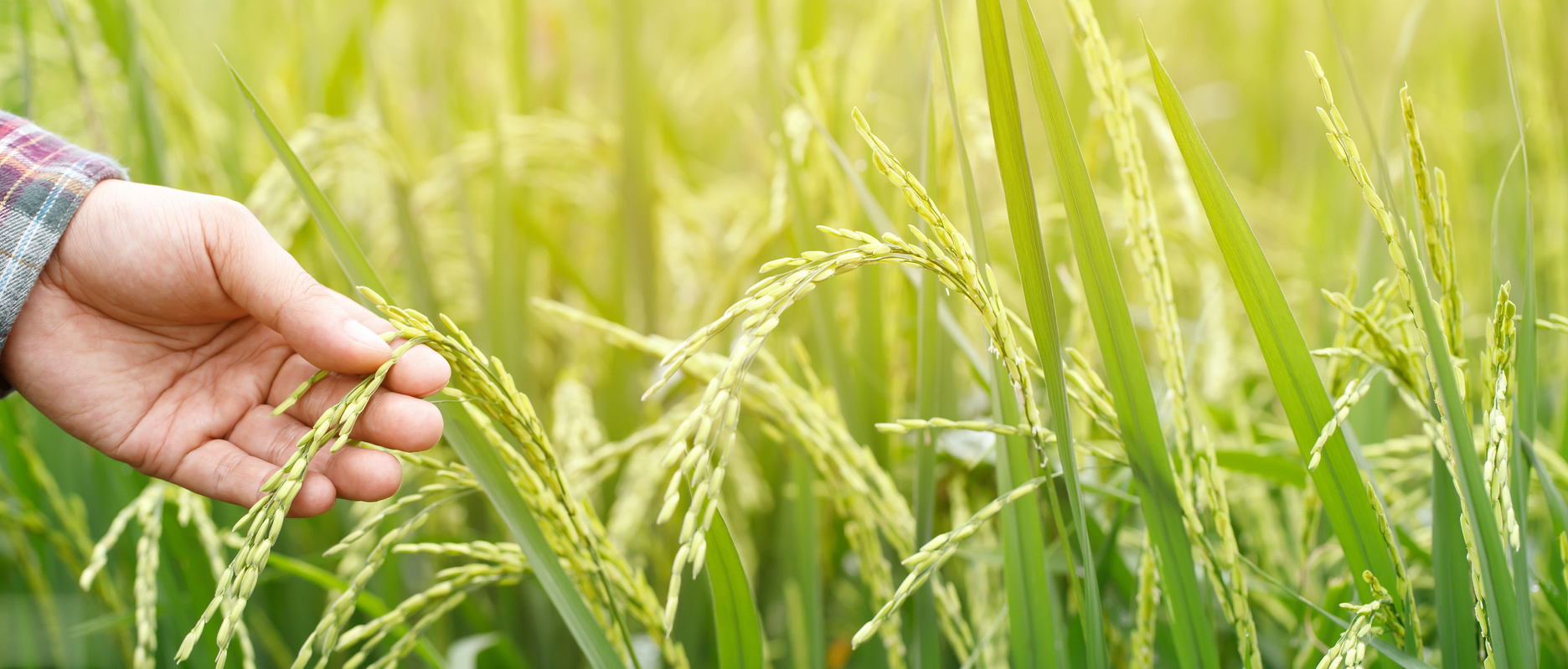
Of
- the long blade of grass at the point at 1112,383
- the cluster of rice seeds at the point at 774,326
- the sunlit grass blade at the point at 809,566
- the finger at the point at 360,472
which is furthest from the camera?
the sunlit grass blade at the point at 809,566

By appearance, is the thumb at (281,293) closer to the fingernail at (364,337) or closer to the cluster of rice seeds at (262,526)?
the fingernail at (364,337)

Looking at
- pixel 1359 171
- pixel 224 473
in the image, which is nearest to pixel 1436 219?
pixel 1359 171

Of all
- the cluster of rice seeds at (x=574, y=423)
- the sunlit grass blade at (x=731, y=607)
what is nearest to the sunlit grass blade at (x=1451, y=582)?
the sunlit grass blade at (x=731, y=607)

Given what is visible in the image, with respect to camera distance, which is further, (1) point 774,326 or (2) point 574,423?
(2) point 574,423

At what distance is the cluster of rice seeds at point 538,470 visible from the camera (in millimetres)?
418

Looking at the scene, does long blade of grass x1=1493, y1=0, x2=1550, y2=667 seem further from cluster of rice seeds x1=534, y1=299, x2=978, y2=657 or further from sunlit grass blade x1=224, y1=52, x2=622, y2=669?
sunlit grass blade x1=224, y1=52, x2=622, y2=669

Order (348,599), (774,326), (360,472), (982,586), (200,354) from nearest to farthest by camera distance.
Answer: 1. (774,326)
2. (348,599)
3. (360,472)
4. (200,354)
5. (982,586)

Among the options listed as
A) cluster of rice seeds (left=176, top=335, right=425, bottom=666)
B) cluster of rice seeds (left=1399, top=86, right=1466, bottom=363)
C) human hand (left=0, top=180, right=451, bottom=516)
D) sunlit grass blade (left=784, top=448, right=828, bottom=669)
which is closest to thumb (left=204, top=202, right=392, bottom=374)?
human hand (left=0, top=180, right=451, bottom=516)

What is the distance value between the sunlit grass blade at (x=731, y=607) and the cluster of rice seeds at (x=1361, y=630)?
0.33m

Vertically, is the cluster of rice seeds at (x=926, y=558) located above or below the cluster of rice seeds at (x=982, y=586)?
above

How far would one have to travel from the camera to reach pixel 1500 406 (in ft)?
1.36

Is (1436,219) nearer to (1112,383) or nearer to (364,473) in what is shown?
(1112,383)

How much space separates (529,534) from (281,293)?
0.25m

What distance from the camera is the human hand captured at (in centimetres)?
50
